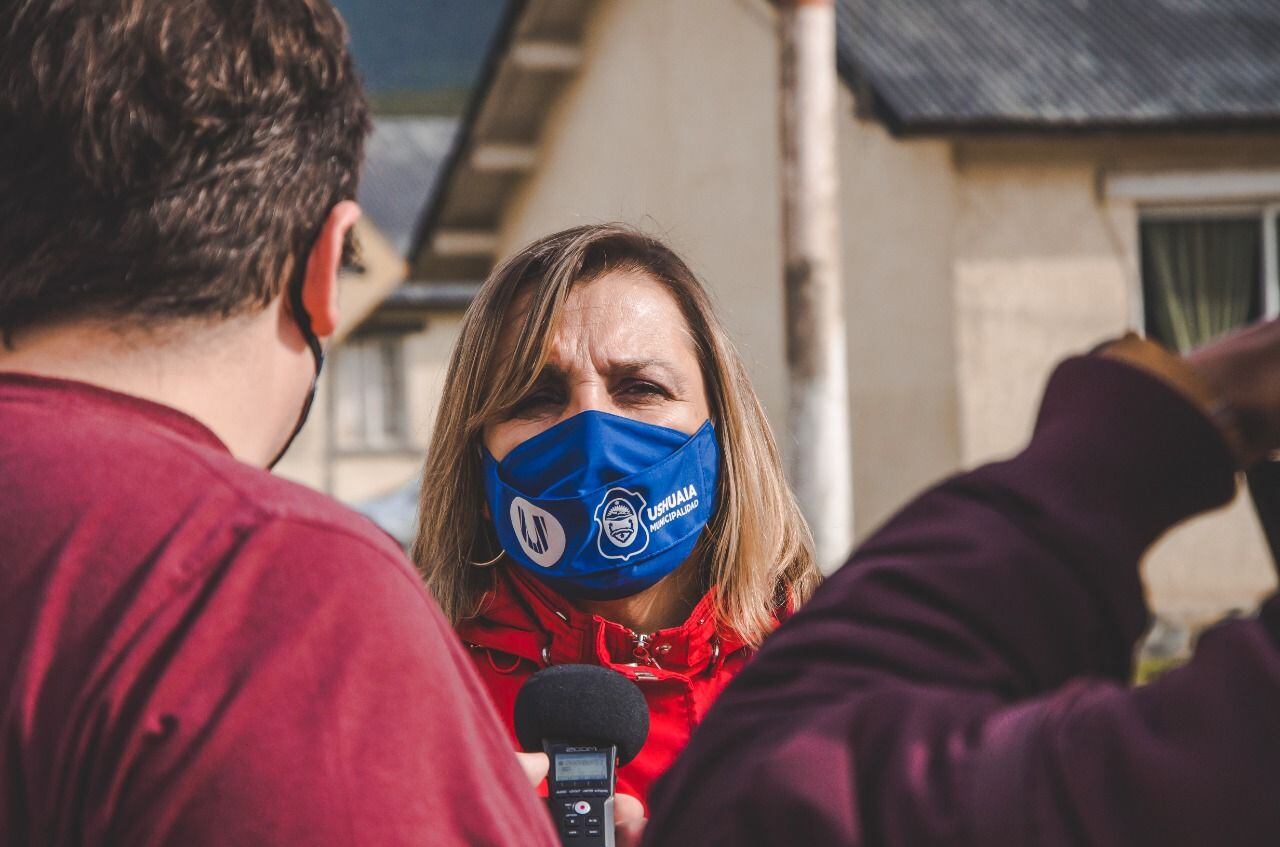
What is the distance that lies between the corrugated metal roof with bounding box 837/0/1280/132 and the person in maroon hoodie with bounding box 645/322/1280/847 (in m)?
10.3

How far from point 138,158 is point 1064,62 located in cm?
1176

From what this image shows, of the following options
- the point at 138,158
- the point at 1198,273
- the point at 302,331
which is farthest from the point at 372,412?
the point at 138,158

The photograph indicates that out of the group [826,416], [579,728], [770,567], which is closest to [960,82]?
[826,416]

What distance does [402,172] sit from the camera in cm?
3212

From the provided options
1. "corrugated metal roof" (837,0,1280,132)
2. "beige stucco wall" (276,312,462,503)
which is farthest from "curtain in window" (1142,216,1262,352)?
"beige stucco wall" (276,312,462,503)

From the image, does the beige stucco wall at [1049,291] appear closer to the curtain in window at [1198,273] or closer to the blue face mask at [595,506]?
the curtain in window at [1198,273]

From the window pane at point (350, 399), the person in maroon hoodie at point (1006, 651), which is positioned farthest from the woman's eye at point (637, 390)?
the window pane at point (350, 399)

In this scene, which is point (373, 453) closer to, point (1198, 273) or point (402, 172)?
point (402, 172)

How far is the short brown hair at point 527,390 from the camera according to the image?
2992 millimetres

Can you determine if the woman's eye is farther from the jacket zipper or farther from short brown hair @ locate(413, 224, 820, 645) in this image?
the jacket zipper

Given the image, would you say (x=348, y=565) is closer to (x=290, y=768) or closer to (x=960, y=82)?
(x=290, y=768)

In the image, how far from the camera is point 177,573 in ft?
4.46

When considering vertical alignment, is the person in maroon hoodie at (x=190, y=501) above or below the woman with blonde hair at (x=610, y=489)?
above

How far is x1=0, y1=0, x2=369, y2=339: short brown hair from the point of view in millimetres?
1453
